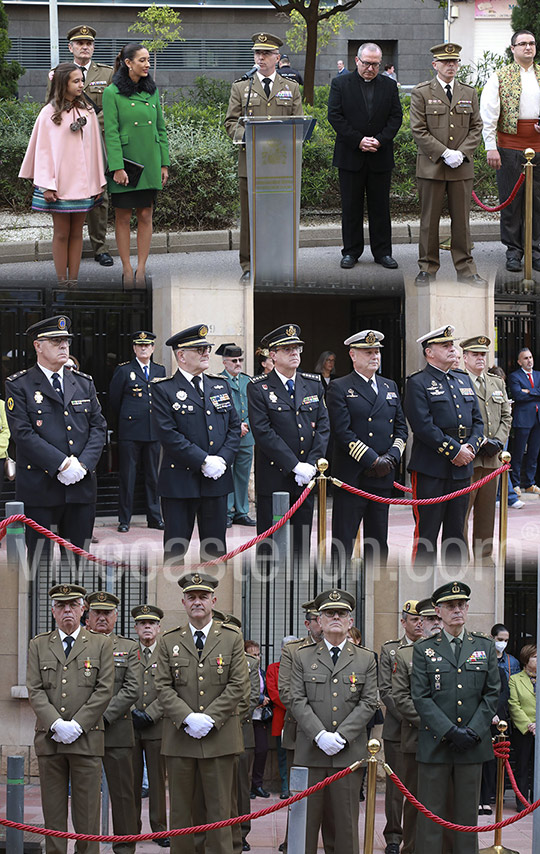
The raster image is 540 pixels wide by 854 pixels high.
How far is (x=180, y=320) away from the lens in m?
11.5

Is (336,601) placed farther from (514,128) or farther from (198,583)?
(514,128)

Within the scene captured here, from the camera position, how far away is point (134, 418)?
10062 millimetres

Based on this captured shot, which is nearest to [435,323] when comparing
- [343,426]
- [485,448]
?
[485,448]

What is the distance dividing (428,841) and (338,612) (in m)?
1.39

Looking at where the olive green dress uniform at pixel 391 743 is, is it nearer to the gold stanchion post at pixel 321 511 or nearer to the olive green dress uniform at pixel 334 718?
the gold stanchion post at pixel 321 511

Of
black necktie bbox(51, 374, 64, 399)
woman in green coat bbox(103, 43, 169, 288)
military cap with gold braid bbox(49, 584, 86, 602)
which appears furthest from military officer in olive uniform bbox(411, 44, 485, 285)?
military cap with gold braid bbox(49, 584, 86, 602)

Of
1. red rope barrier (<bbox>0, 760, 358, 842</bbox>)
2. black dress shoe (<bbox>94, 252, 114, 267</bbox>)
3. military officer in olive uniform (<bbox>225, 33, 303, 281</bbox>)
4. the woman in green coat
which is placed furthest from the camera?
black dress shoe (<bbox>94, 252, 114, 267</bbox>)

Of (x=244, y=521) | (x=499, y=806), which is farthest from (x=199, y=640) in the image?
(x=244, y=521)

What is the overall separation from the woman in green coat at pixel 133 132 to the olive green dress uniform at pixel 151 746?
11.0 feet

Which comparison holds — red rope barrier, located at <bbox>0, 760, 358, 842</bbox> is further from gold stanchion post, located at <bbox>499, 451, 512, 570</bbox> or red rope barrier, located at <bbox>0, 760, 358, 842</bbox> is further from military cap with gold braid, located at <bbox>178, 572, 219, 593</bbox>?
gold stanchion post, located at <bbox>499, 451, 512, 570</bbox>

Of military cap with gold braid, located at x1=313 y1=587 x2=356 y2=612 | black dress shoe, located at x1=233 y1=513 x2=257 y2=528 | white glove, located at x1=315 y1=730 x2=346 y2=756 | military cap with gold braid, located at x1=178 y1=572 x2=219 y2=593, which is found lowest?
white glove, located at x1=315 y1=730 x2=346 y2=756

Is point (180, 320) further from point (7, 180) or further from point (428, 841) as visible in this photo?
point (428, 841)

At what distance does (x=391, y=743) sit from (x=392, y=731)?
11 cm

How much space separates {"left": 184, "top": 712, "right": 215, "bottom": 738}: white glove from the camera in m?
6.93
